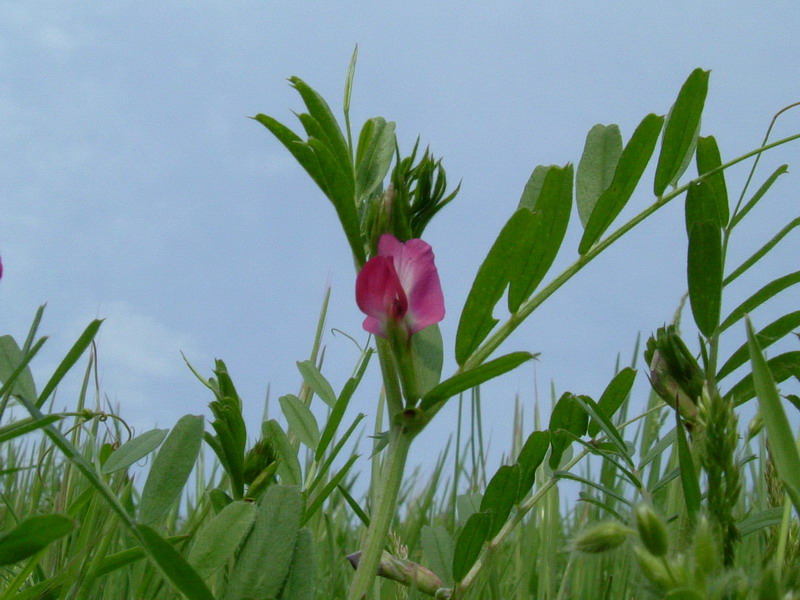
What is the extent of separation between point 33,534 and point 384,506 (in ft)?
0.87

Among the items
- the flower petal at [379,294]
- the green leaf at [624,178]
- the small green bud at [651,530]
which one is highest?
the green leaf at [624,178]

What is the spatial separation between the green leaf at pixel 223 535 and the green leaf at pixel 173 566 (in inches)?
2.3

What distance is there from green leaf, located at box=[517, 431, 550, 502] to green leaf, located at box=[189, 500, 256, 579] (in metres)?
0.29

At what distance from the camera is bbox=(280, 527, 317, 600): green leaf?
67 cm

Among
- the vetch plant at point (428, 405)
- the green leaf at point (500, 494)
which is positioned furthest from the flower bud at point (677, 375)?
the green leaf at point (500, 494)

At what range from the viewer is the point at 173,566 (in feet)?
2.02

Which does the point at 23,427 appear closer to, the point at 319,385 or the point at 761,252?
the point at 319,385

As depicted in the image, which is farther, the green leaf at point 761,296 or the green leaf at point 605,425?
the green leaf at point 761,296

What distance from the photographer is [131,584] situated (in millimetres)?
928

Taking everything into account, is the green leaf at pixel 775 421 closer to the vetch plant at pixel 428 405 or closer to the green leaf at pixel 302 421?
the vetch plant at pixel 428 405

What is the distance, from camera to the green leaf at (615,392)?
35.2 inches

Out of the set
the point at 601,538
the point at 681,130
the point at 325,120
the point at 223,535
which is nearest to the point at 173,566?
the point at 223,535

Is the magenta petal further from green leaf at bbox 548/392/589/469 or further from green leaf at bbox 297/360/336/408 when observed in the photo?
green leaf at bbox 297/360/336/408

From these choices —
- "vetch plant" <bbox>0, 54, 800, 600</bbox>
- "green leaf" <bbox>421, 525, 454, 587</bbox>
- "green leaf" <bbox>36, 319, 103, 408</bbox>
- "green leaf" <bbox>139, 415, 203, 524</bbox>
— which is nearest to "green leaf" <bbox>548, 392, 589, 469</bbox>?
"vetch plant" <bbox>0, 54, 800, 600</bbox>
